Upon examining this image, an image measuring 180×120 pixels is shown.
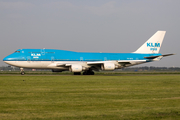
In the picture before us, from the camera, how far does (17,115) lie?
355 inches

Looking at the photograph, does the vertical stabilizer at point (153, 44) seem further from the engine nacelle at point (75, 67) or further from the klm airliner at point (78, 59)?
the engine nacelle at point (75, 67)

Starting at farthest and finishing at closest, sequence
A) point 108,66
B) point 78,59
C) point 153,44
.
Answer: point 153,44
point 78,59
point 108,66

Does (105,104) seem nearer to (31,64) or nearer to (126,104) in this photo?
(126,104)

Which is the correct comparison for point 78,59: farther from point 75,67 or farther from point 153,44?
point 153,44

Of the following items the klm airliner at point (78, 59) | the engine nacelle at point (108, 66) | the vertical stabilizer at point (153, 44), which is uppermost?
the vertical stabilizer at point (153, 44)

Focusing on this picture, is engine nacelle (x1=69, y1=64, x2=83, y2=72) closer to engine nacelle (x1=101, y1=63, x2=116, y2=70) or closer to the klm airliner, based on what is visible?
the klm airliner

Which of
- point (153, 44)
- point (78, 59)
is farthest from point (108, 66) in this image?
point (153, 44)

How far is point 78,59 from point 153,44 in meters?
15.8

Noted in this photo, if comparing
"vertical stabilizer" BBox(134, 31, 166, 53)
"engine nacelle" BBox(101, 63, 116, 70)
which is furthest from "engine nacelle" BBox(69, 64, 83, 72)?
"vertical stabilizer" BBox(134, 31, 166, 53)

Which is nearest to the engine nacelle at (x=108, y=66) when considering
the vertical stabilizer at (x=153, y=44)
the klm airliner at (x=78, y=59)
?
the klm airliner at (x=78, y=59)

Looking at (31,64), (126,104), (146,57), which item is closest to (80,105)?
(126,104)

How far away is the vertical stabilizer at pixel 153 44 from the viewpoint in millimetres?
48281

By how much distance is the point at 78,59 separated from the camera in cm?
4209

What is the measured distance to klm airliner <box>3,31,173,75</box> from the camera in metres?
39.0
